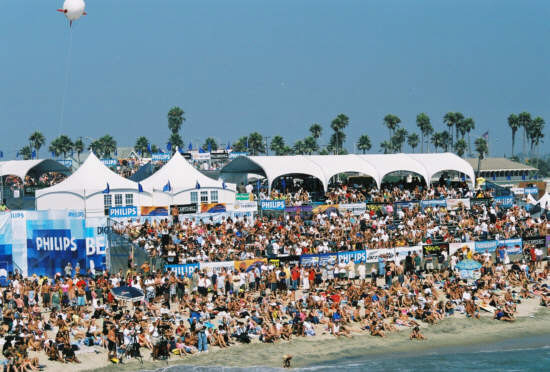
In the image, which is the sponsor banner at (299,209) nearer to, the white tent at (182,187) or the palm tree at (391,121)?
the white tent at (182,187)

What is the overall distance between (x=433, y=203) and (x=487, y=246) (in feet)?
21.2

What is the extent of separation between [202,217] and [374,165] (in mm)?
17137

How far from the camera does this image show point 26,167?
5359cm

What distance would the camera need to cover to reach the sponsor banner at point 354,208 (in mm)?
40281

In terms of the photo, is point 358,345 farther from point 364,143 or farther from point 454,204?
point 364,143

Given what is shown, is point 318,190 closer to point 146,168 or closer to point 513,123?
point 146,168

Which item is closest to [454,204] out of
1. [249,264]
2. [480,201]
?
[480,201]

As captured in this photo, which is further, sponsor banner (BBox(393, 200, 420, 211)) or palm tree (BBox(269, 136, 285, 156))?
palm tree (BBox(269, 136, 285, 156))

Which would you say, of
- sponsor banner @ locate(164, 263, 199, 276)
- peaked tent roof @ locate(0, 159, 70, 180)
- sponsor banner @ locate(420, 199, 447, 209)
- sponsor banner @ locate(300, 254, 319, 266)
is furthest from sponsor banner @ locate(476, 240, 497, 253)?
peaked tent roof @ locate(0, 159, 70, 180)

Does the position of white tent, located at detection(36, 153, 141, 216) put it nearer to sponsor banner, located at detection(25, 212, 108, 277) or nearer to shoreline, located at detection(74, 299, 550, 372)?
sponsor banner, located at detection(25, 212, 108, 277)

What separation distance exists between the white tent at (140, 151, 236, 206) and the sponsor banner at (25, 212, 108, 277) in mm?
9625

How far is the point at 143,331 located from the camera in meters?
22.6

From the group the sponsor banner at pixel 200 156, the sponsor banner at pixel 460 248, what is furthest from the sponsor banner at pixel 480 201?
the sponsor banner at pixel 200 156

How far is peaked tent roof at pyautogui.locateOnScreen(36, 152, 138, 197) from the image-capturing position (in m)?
38.2
